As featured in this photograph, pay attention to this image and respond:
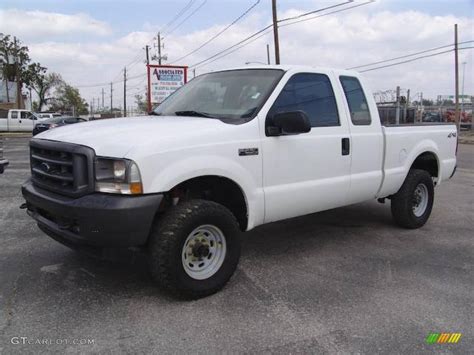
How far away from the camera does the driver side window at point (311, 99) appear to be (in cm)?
445

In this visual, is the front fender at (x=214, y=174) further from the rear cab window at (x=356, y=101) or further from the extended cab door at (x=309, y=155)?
the rear cab window at (x=356, y=101)

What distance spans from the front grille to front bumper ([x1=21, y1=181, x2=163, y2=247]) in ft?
0.31

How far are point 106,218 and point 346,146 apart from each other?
107 inches

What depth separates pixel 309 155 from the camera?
4.54 metres

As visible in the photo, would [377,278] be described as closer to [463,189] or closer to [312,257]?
[312,257]

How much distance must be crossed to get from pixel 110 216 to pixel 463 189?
325 inches

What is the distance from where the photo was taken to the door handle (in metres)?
4.89

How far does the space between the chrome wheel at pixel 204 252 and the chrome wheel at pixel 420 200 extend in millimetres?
3410

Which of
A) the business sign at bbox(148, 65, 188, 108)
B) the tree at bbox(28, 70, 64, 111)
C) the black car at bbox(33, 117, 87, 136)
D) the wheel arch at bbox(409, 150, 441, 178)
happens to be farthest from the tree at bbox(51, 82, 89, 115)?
the wheel arch at bbox(409, 150, 441, 178)

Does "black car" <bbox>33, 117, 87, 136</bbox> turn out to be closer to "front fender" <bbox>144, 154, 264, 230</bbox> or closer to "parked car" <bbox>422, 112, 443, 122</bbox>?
→ "front fender" <bbox>144, 154, 264, 230</bbox>

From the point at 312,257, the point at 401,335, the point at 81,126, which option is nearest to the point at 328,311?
the point at 401,335

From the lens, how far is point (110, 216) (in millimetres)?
3283

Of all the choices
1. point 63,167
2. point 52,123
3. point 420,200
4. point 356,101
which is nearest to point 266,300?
point 63,167

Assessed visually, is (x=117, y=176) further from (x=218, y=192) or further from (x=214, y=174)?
(x=218, y=192)
